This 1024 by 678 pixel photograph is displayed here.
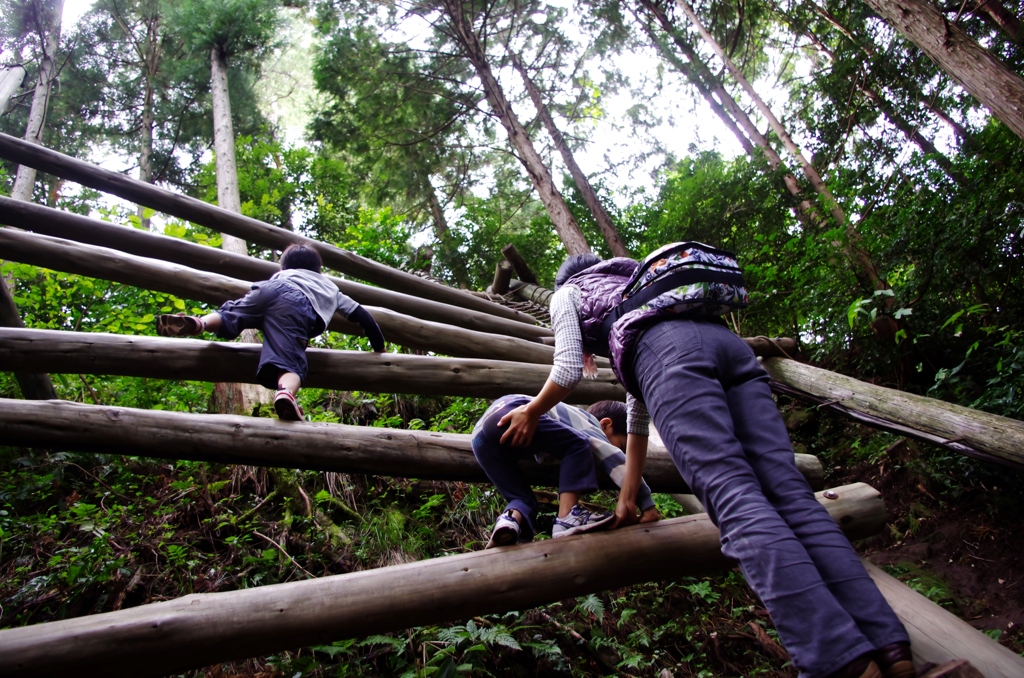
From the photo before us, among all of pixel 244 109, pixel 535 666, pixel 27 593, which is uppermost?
pixel 244 109

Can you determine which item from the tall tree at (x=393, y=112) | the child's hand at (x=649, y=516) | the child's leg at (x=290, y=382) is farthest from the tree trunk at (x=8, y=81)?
the child's hand at (x=649, y=516)

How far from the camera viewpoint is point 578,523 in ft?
8.75

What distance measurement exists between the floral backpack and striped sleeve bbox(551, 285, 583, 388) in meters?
0.28

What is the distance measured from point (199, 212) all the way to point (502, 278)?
542 centimetres

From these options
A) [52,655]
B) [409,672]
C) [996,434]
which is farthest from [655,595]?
[52,655]

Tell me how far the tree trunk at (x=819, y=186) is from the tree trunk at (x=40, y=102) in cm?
1233

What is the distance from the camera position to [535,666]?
335 centimetres

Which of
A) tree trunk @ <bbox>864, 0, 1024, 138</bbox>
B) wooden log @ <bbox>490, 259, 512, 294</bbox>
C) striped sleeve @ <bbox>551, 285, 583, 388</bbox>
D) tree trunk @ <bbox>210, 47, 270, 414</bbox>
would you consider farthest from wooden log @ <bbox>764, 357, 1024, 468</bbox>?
wooden log @ <bbox>490, 259, 512, 294</bbox>

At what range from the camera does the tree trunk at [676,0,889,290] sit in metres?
6.00

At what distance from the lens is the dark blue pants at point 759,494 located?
156cm

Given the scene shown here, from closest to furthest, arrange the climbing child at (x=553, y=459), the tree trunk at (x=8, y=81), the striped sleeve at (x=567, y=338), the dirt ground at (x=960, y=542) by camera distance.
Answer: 1. the striped sleeve at (x=567, y=338)
2. the climbing child at (x=553, y=459)
3. the dirt ground at (x=960, y=542)
4. the tree trunk at (x=8, y=81)

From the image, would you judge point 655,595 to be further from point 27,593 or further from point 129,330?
point 129,330

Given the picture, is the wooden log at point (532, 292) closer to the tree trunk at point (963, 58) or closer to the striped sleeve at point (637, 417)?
the tree trunk at point (963, 58)

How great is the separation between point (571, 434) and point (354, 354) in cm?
178
